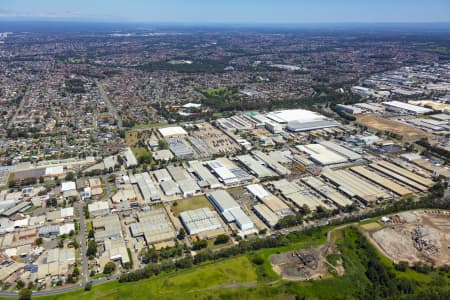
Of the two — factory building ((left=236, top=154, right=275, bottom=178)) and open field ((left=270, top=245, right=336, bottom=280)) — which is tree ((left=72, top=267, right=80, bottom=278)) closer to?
open field ((left=270, top=245, right=336, bottom=280))

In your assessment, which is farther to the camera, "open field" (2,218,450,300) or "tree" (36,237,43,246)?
"tree" (36,237,43,246)

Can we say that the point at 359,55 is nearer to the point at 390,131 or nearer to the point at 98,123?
the point at 390,131

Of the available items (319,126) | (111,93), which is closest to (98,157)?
(319,126)

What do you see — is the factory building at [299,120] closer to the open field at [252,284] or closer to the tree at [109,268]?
the open field at [252,284]

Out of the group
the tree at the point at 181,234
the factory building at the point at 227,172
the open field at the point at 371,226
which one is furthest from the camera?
the factory building at the point at 227,172

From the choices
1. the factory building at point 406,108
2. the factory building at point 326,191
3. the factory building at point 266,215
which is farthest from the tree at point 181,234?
the factory building at point 406,108

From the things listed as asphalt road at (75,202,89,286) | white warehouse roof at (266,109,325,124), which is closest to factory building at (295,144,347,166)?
white warehouse roof at (266,109,325,124)
